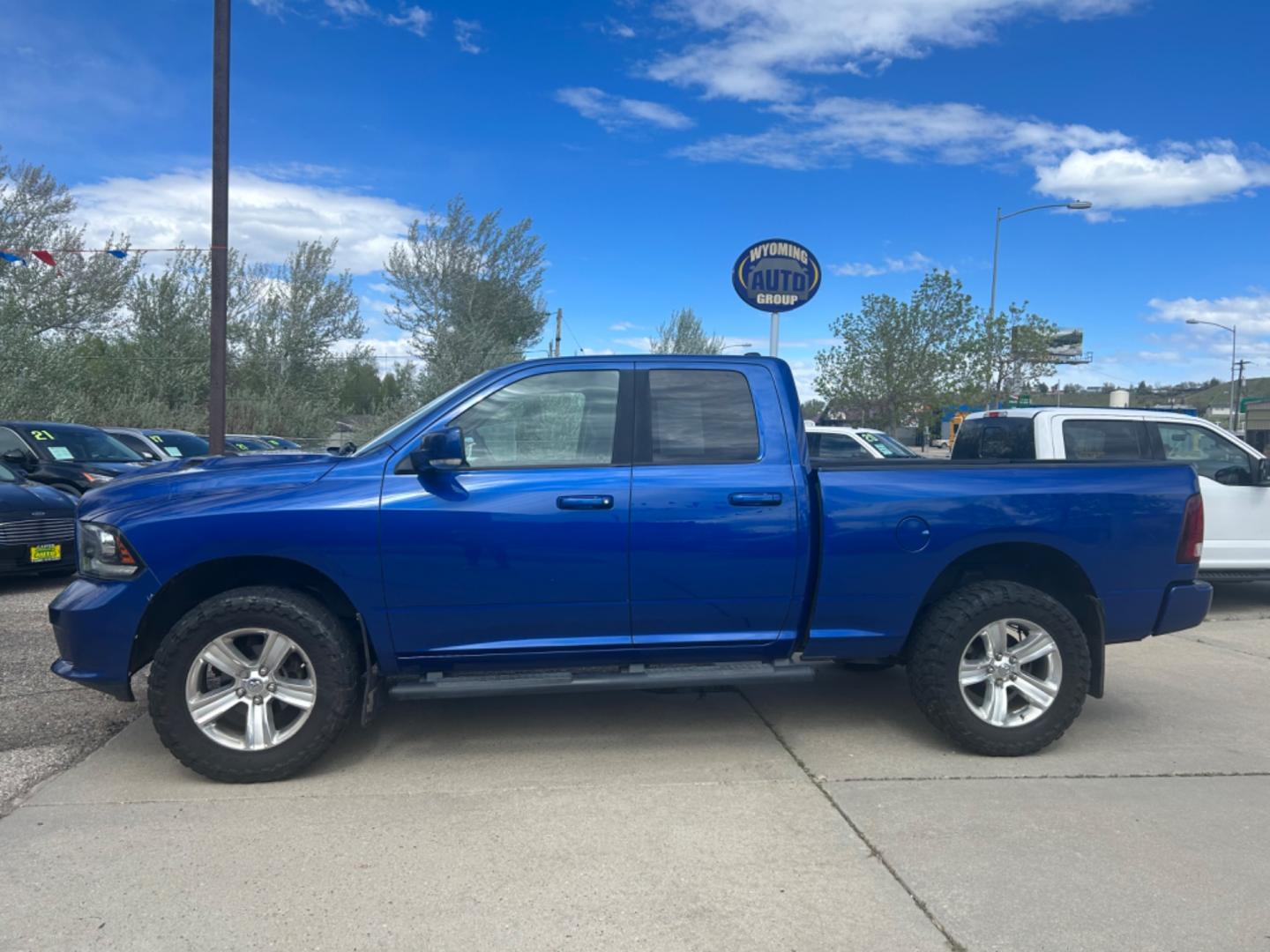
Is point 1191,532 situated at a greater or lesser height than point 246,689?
greater

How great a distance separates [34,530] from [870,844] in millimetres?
7826

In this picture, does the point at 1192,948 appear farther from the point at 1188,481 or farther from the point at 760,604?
the point at 1188,481

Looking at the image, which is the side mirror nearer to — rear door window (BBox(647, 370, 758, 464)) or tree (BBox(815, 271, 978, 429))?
rear door window (BBox(647, 370, 758, 464))

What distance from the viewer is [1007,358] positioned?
3069cm

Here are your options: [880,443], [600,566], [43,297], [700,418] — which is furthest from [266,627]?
[43,297]

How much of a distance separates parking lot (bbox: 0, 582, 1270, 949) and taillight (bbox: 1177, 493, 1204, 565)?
995mm

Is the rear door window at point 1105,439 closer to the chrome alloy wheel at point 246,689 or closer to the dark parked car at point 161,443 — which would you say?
the chrome alloy wheel at point 246,689

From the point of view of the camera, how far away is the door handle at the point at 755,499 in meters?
4.12

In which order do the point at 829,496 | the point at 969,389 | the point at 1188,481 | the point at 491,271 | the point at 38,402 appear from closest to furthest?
the point at 829,496, the point at 1188,481, the point at 38,402, the point at 491,271, the point at 969,389

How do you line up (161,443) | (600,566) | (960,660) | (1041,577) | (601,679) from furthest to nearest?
(161,443) < (1041,577) < (960,660) < (601,679) < (600,566)

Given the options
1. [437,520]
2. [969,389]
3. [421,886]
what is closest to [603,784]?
A: [421,886]

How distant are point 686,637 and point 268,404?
24736mm

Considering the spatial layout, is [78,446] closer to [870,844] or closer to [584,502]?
[584,502]

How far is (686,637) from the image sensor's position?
422 centimetres
